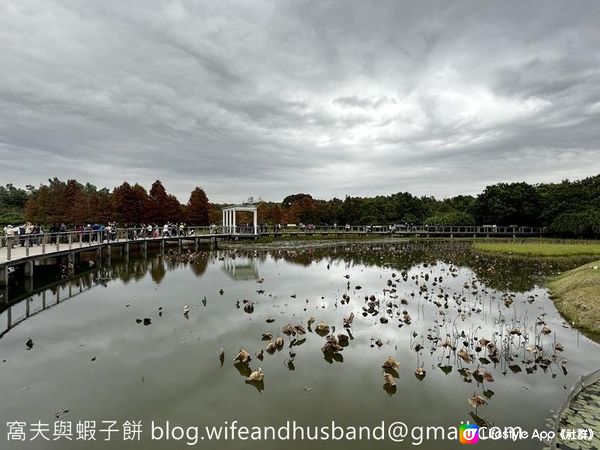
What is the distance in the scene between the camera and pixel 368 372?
28.6 feet

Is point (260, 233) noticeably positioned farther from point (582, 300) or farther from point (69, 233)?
point (582, 300)

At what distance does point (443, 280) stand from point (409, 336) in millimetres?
10820

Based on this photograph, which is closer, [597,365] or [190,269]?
[597,365]

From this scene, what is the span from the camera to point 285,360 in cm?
938

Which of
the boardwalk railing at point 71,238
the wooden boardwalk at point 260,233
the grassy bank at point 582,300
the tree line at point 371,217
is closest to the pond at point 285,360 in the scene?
the grassy bank at point 582,300

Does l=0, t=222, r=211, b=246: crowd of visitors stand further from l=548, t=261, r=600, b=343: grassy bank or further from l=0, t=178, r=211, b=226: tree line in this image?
l=548, t=261, r=600, b=343: grassy bank

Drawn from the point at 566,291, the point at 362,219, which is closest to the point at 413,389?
the point at 566,291

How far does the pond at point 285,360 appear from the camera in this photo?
267 inches

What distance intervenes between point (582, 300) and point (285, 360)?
499 inches

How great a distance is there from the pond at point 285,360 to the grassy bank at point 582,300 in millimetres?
551

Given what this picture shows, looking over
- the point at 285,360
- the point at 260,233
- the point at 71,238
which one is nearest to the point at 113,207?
the point at 260,233

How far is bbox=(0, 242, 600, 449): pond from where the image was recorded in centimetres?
679

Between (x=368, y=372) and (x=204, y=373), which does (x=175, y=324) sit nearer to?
(x=204, y=373)

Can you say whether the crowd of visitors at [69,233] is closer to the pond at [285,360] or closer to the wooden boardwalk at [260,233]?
the wooden boardwalk at [260,233]
